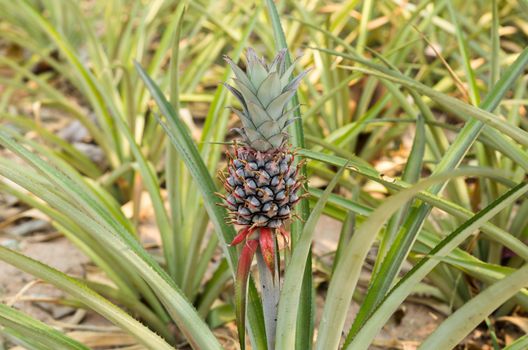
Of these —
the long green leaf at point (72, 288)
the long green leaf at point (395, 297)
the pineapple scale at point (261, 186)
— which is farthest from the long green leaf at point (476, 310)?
the long green leaf at point (72, 288)

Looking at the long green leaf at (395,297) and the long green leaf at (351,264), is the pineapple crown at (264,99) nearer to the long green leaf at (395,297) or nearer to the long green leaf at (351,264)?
the long green leaf at (351,264)

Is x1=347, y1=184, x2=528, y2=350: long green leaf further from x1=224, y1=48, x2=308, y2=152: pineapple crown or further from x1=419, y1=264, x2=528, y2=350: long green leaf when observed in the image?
x1=224, y1=48, x2=308, y2=152: pineapple crown

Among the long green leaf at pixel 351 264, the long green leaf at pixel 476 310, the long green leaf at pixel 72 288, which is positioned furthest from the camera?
the long green leaf at pixel 72 288

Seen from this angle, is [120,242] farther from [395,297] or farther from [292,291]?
[395,297]

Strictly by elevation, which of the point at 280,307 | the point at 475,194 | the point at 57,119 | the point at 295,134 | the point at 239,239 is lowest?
the point at 280,307

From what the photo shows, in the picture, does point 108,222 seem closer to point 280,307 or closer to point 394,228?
point 280,307

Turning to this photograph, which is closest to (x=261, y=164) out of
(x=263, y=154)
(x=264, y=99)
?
(x=263, y=154)

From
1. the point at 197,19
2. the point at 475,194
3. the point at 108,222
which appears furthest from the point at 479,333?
the point at 197,19
